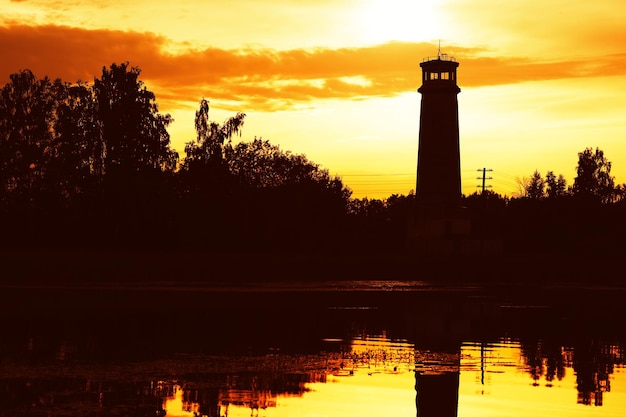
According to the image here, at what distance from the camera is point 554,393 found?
70.3ft

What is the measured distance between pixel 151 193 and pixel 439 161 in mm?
22999

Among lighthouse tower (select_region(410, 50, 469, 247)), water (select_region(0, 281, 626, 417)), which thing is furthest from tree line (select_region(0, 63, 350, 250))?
water (select_region(0, 281, 626, 417))

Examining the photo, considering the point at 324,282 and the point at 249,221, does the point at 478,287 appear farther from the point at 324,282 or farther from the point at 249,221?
the point at 249,221

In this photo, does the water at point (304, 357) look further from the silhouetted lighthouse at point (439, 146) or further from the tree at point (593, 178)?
the tree at point (593, 178)

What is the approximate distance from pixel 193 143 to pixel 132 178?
51.8 feet

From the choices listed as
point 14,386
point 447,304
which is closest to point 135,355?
point 14,386

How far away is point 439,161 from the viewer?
275 feet

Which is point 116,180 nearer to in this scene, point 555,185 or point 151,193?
point 151,193

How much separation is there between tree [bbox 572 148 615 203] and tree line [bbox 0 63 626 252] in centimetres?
1720

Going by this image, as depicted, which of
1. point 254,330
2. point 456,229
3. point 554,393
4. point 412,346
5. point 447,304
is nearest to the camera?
point 554,393

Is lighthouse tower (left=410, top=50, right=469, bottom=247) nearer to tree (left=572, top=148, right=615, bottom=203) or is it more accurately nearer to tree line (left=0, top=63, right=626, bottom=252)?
tree line (left=0, top=63, right=626, bottom=252)

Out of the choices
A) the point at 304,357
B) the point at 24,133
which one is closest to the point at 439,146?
the point at 24,133

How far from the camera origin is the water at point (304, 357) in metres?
19.5

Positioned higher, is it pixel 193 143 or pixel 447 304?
pixel 193 143
